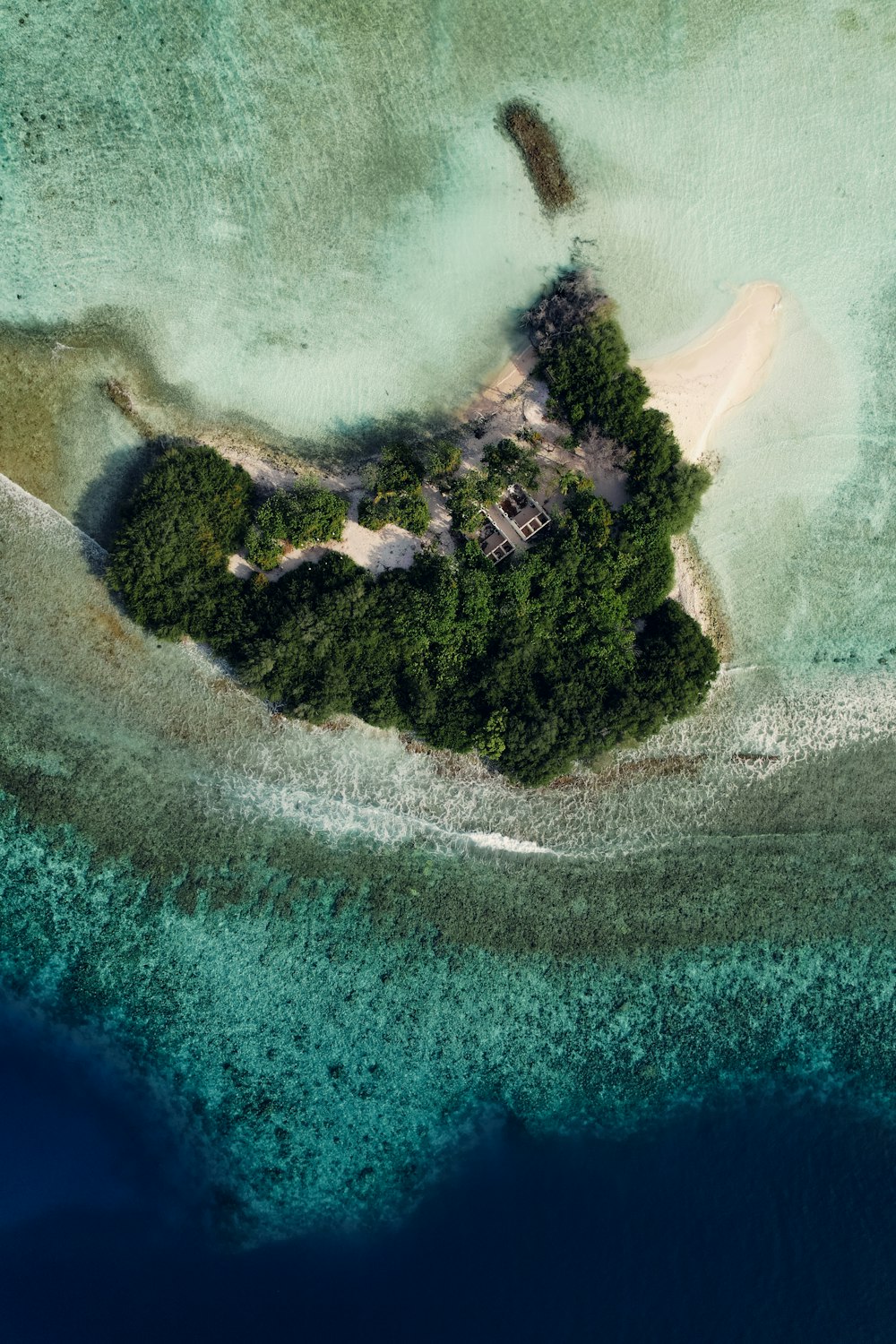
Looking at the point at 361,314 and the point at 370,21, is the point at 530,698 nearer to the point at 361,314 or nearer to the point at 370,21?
the point at 361,314

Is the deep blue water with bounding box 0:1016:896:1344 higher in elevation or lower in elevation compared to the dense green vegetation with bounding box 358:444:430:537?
lower

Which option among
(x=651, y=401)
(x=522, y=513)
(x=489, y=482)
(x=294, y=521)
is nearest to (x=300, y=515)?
(x=294, y=521)

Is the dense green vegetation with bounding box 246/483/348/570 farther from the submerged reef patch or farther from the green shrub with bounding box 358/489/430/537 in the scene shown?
the submerged reef patch

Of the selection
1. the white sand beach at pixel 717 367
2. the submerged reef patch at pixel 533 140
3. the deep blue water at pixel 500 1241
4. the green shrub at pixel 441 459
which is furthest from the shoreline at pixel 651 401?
the deep blue water at pixel 500 1241

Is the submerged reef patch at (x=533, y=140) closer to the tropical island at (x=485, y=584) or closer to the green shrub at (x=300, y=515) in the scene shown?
the tropical island at (x=485, y=584)

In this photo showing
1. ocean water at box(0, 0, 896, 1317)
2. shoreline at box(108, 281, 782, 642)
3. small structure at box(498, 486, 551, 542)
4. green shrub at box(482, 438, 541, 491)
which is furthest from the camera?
shoreline at box(108, 281, 782, 642)

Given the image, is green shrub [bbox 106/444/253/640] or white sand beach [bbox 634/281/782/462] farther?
white sand beach [bbox 634/281/782/462]

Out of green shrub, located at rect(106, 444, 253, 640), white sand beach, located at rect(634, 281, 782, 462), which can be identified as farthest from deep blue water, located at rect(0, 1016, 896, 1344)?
white sand beach, located at rect(634, 281, 782, 462)

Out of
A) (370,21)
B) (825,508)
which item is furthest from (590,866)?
(370,21)
